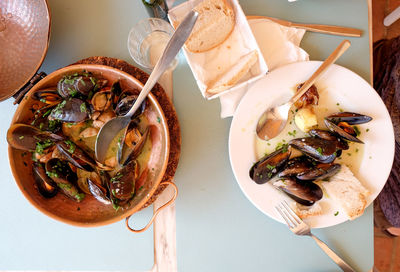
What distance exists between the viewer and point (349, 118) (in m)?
1.03

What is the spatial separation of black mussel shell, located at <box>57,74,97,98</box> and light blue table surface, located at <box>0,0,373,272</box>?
18 centimetres

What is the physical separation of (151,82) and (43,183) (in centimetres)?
59

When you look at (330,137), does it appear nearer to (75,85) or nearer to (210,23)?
(210,23)

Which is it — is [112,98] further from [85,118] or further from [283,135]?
[283,135]

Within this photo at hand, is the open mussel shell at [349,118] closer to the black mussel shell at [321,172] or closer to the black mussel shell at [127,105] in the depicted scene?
the black mussel shell at [321,172]

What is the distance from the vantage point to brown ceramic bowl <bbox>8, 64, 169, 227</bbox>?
3.35ft

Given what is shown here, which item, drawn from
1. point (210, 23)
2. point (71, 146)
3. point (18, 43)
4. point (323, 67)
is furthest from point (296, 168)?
point (18, 43)

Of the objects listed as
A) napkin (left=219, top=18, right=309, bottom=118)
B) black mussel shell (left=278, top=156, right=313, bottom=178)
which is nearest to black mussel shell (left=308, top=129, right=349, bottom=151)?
black mussel shell (left=278, top=156, right=313, bottom=178)

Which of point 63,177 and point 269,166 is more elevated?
point 63,177

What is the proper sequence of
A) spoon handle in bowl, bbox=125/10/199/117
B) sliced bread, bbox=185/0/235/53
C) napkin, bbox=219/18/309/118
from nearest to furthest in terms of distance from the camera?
spoon handle in bowl, bbox=125/10/199/117 → sliced bread, bbox=185/0/235/53 → napkin, bbox=219/18/309/118

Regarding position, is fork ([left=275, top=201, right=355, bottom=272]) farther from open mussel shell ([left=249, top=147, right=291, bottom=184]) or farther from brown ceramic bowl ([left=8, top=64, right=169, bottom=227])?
brown ceramic bowl ([left=8, top=64, right=169, bottom=227])

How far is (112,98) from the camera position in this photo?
1056 millimetres

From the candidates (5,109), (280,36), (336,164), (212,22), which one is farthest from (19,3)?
(336,164)

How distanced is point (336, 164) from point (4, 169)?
1.35 m
